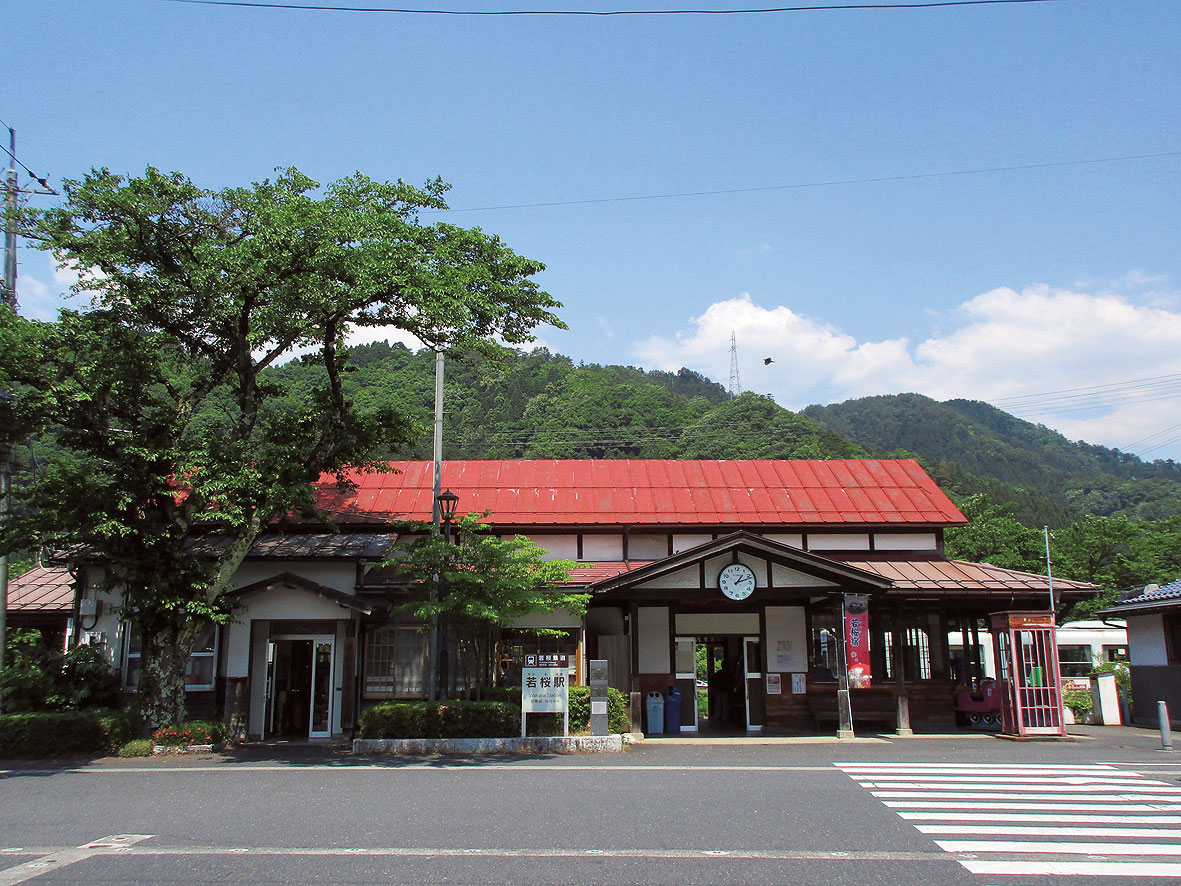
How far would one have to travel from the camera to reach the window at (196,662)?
56.7 ft

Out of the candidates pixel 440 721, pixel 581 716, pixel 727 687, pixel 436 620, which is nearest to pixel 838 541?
pixel 727 687

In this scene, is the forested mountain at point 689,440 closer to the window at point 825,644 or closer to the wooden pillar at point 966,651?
the window at point 825,644

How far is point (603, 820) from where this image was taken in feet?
29.2

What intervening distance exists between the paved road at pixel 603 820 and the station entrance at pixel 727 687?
380 cm

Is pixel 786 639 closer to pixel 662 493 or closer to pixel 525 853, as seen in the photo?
pixel 662 493

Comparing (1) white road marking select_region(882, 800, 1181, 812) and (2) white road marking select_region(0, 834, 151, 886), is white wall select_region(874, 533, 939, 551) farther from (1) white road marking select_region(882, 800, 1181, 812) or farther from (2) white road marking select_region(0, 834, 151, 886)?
(2) white road marking select_region(0, 834, 151, 886)

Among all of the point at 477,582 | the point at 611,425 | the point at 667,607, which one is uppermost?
the point at 611,425

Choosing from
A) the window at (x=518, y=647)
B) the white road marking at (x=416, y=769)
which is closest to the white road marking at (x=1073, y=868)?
the white road marking at (x=416, y=769)

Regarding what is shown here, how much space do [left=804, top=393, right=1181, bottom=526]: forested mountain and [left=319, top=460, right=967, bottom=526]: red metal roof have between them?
5329 centimetres

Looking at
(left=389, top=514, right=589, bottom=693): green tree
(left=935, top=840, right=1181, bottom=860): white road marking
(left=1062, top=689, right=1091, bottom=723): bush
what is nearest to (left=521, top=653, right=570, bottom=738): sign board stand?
(left=389, top=514, right=589, bottom=693): green tree

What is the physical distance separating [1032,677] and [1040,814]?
25.5 ft

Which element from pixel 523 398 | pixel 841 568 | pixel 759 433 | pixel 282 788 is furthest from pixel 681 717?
pixel 523 398

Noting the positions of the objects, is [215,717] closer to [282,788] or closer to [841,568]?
[282,788]

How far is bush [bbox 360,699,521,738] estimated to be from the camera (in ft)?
49.0
